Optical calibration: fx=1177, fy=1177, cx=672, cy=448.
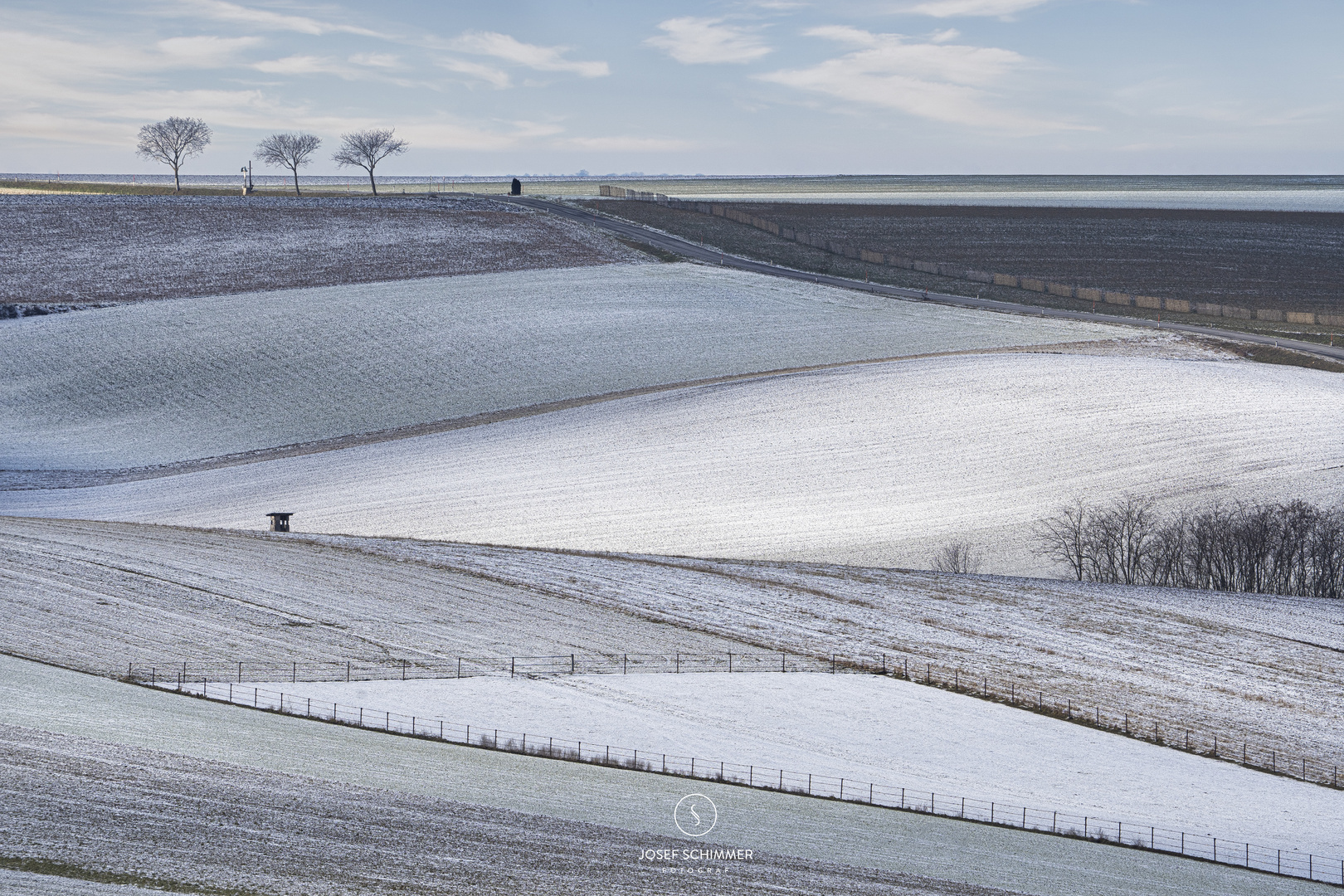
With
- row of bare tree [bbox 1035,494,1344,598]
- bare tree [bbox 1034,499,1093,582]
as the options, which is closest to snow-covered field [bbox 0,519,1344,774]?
row of bare tree [bbox 1035,494,1344,598]

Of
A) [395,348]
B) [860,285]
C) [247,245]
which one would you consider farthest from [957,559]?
[247,245]

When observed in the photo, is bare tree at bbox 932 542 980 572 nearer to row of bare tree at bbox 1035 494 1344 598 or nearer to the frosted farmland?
row of bare tree at bbox 1035 494 1344 598

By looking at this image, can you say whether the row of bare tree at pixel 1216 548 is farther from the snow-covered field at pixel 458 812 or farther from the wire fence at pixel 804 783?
the snow-covered field at pixel 458 812

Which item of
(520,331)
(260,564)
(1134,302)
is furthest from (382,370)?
(1134,302)

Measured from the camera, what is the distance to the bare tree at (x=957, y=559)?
3869 cm

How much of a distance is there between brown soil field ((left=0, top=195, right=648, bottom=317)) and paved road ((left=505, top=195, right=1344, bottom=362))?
4.58 m

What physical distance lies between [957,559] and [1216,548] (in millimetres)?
8529

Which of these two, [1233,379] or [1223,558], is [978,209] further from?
[1223,558]

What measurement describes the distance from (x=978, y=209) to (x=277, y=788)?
481 ft

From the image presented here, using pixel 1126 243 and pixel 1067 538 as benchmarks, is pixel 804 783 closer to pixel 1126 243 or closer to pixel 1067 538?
pixel 1067 538

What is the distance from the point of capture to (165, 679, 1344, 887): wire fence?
20.6 meters

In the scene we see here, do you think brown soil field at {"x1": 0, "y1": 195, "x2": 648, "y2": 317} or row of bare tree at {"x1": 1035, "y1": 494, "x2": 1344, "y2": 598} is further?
brown soil field at {"x1": 0, "y1": 195, "x2": 648, "y2": 317}

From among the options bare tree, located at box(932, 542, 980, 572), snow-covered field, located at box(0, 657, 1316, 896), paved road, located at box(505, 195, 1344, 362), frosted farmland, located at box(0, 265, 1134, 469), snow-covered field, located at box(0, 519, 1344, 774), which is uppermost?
paved road, located at box(505, 195, 1344, 362)

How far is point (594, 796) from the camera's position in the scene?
2192 cm
